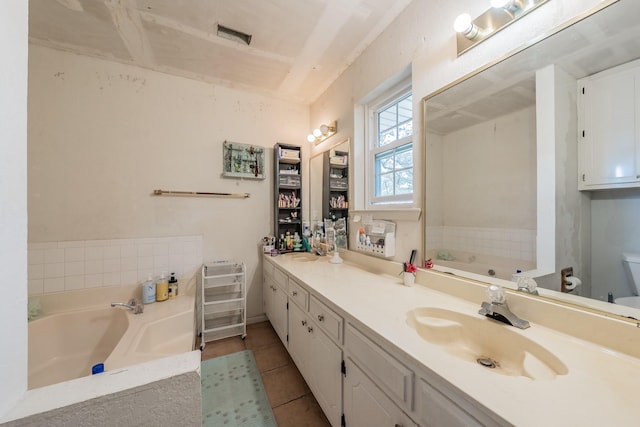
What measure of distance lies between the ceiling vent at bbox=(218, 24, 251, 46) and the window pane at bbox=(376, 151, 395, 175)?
1.43 metres

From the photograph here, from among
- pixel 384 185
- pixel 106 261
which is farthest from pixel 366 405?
pixel 106 261

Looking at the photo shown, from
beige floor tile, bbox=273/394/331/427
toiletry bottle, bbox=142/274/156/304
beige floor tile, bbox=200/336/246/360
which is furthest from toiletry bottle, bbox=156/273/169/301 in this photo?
beige floor tile, bbox=273/394/331/427

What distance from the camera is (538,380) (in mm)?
657

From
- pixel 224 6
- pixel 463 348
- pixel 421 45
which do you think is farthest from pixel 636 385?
pixel 224 6

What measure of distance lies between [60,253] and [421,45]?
317 centimetres

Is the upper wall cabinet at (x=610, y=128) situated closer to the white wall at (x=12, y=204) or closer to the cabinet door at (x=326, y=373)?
the cabinet door at (x=326, y=373)

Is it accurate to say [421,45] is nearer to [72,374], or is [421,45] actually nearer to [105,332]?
[105,332]

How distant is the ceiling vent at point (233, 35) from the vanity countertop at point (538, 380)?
2.06 m

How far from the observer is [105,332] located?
191cm

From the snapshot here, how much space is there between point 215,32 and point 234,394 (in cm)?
265

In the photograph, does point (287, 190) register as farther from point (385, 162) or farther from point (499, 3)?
point (499, 3)

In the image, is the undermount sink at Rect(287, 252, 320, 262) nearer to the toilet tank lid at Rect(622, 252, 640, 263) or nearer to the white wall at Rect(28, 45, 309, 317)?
the white wall at Rect(28, 45, 309, 317)

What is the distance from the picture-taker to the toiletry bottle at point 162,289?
205cm

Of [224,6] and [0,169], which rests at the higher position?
[224,6]
